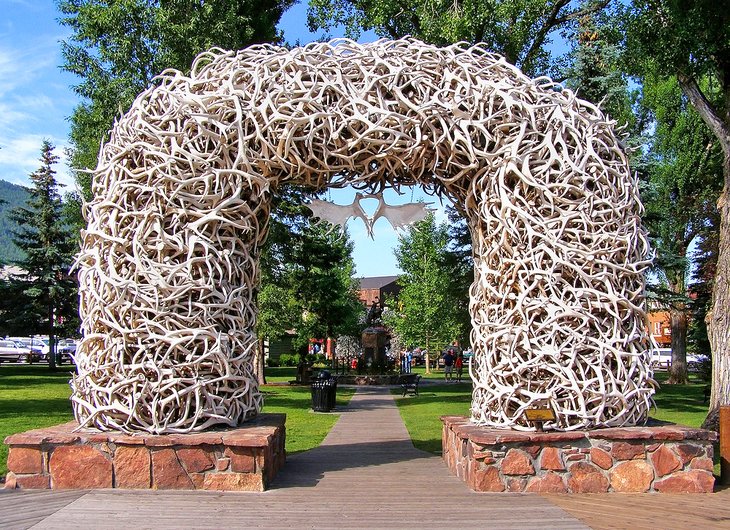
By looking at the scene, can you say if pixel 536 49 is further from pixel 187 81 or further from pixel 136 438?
pixel 136 438

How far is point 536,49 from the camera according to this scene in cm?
1830

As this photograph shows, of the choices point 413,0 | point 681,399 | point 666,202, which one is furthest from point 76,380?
point 666,202

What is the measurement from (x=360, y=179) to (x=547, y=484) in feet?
12.7

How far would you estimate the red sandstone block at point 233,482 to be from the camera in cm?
684

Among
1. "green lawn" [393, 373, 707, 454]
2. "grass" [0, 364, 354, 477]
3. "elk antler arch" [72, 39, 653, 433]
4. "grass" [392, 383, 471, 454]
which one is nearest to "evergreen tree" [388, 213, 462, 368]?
"grass" [392, 383, 471, 454]

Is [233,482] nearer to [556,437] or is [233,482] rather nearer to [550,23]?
[556,437]

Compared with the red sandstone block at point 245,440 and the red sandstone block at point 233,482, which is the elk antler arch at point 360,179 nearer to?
the red sandstone block at point 245,440

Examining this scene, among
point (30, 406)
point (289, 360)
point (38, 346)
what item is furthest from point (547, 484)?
point (38, 346)

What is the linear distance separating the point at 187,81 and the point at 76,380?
3472mm

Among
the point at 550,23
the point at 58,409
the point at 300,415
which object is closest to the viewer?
the point at 58,409

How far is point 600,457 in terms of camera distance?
22.9 ft

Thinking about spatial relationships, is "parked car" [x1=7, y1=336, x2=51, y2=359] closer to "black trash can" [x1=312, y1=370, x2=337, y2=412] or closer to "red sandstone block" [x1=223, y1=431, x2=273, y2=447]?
"black trash can" [x1=312, y1=370, x2=337, y2=412]

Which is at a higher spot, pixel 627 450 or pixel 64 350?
pixel 64 350

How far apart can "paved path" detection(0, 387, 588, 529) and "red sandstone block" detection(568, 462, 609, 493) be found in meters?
0.46
